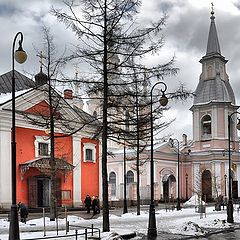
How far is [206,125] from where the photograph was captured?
68.2 m

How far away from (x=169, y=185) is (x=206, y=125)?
9.78 metres

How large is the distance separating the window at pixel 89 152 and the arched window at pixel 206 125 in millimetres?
27690

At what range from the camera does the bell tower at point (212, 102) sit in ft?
216

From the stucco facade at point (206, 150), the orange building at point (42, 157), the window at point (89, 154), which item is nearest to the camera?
the orange building at point (42, 157)

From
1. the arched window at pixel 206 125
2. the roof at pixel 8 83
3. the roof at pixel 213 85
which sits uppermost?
the roof at pixel 213 85

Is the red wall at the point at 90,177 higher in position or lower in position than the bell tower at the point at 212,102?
lower

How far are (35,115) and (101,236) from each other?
58.0 feet

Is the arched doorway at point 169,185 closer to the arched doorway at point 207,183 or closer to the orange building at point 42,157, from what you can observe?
the arched doorway at point 207,183

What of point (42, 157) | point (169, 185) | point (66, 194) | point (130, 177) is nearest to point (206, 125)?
point (169, 185)

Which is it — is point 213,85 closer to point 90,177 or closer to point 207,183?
point 207,183

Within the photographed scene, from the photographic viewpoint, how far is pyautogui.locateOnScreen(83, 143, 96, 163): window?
42184mm

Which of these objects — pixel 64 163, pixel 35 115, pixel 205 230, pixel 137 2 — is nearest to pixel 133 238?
pixel 205 230

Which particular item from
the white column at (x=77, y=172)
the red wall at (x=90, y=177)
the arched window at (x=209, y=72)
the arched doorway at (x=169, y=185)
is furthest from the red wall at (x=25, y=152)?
the arched window at (x=209, y=72)

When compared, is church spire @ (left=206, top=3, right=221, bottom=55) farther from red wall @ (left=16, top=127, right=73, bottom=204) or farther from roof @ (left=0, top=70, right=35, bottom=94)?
red wall @ (left=16, top=127, right=73, bottom=204)
